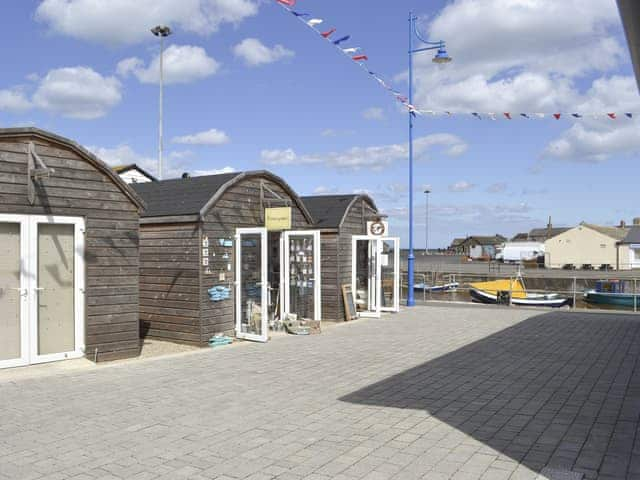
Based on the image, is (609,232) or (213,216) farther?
(609,232)

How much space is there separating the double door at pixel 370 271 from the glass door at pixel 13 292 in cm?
864

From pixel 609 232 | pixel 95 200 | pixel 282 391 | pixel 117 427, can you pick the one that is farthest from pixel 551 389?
pixel 609 232

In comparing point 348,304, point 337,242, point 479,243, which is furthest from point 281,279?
point 479,243

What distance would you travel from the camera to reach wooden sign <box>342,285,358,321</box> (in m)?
14.8

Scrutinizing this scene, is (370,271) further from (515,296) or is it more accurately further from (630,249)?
(630,249)

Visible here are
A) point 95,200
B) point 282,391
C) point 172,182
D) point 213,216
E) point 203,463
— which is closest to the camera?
point 203,463

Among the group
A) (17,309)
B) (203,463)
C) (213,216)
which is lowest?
(203,463)

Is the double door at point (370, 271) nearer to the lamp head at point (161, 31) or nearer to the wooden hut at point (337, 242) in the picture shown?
the wooden hut at point (337, 242)

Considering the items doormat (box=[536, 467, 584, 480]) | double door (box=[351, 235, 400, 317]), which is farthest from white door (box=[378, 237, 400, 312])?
doormat (box=[536, 467, 584, 480])

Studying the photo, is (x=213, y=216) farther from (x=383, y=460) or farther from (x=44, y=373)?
(x=383, y=460)

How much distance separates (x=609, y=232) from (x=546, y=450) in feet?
187

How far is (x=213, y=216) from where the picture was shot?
440 inches

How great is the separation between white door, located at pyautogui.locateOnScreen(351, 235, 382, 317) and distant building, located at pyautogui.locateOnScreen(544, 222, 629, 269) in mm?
41818

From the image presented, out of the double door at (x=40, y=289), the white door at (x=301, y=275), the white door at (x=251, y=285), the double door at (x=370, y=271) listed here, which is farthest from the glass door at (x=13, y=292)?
the double door at (x=370, y=271)
